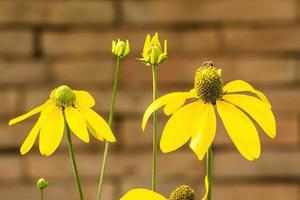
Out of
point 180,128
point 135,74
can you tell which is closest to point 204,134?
point 180,128

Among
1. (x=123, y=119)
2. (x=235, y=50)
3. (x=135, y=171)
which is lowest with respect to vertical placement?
(x=135, y=171)

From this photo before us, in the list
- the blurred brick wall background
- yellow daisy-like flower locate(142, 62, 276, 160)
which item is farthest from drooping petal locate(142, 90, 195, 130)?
the blurred brick wall background

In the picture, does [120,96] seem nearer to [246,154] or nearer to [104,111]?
[104,111]

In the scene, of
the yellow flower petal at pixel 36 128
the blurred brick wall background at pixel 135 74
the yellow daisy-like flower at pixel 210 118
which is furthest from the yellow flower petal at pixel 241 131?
the blurred brick wall background at pixel 135 74

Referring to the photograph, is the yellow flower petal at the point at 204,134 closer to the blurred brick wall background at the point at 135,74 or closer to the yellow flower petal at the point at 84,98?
the yellow flower petal at the point at 84,98

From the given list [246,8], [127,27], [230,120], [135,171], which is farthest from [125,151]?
[230,120]

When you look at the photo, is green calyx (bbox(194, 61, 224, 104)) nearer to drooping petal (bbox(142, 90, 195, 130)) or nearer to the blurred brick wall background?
drooping petal (bbox(142, 90, 195, 130))
